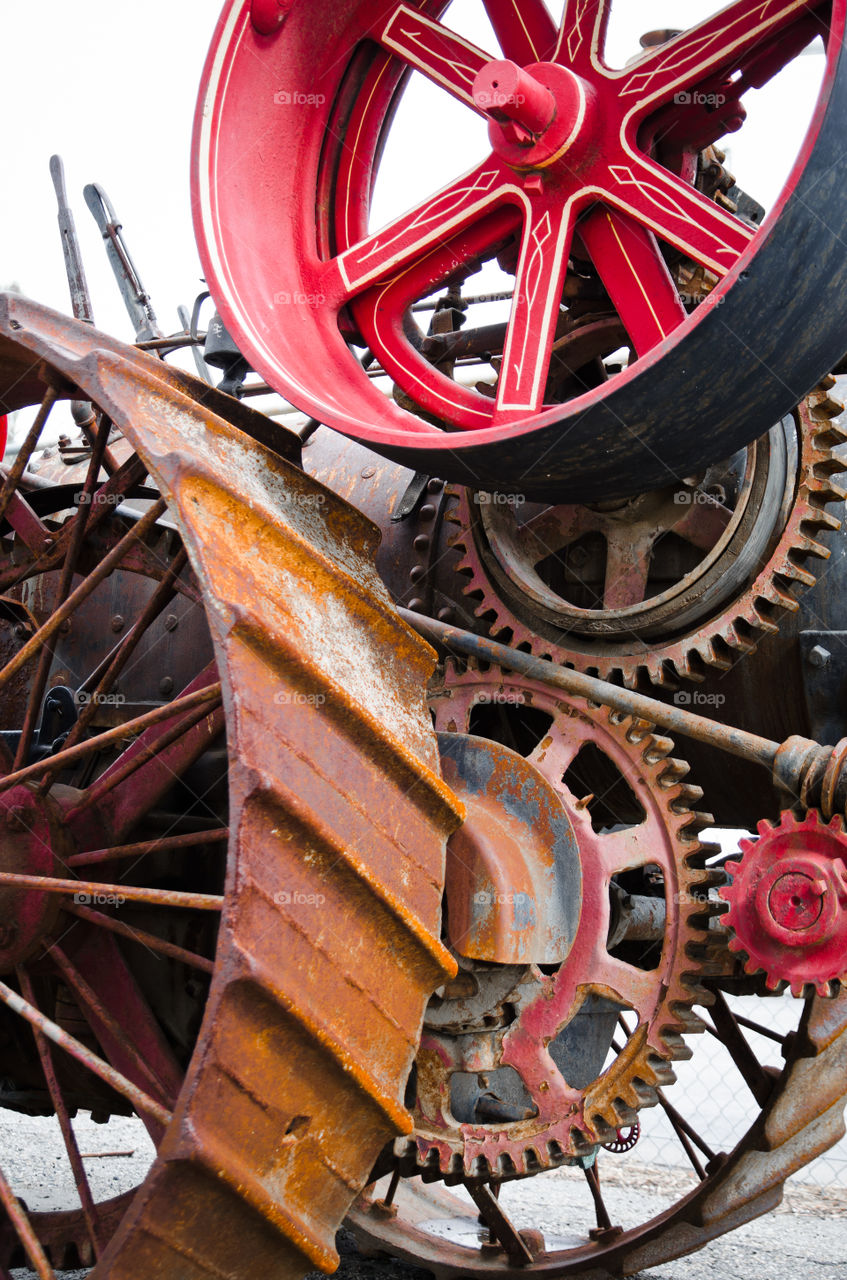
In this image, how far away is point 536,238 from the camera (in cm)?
261

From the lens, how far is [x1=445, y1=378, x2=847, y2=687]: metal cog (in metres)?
2.72

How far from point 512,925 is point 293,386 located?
1196 millimetres

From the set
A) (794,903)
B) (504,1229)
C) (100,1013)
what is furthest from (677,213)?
(504,1229)

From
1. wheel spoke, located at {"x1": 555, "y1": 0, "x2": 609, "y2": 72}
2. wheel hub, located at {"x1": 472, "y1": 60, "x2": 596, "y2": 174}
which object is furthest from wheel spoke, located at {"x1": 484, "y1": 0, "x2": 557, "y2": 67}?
wheel hub, located at {"x1": 472, "y1": 60, "x2": 596, "y2": 174}

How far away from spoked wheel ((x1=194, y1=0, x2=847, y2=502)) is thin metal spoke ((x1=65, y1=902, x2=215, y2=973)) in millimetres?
1057

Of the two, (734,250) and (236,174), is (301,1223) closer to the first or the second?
(734,250)

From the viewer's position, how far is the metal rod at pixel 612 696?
8.54 ft

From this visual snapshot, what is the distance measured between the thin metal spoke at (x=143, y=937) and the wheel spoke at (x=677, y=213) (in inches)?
64.0

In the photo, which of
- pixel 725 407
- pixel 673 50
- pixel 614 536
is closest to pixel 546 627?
pixel 614 536

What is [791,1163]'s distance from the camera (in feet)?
9.11

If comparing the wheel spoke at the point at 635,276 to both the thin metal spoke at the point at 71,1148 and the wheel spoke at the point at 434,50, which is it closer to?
the wheel spoke at the point at 434,50

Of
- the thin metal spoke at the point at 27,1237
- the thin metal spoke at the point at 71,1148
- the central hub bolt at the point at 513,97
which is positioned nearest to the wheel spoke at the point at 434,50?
the central hub bolt at the point at 513,97

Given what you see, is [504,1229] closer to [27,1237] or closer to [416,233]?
[27,1237]

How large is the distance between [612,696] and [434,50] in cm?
154
